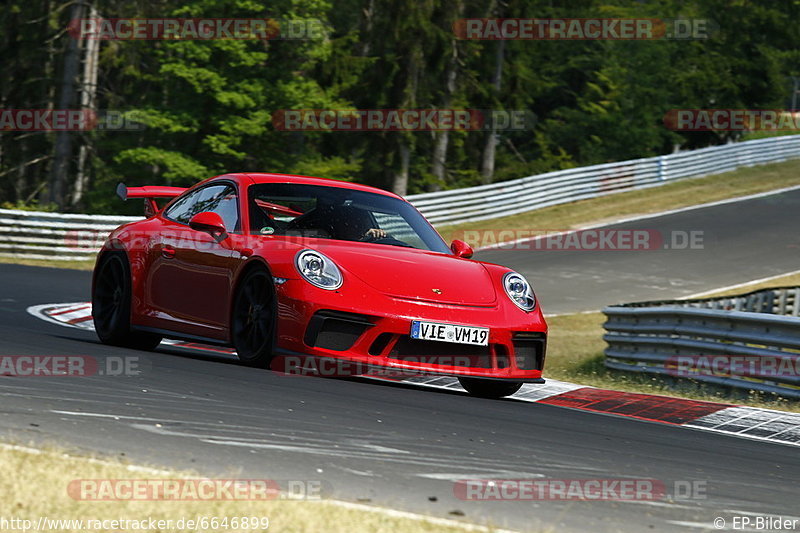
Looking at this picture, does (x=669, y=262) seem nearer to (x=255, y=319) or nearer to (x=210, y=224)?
(x=210, y=224)

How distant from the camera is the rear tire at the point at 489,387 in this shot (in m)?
8.74

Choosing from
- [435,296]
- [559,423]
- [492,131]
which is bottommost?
[559,423]

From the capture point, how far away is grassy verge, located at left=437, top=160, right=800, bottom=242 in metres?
29.6

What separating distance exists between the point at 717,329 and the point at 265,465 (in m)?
7.28

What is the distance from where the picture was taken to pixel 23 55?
45000 mm

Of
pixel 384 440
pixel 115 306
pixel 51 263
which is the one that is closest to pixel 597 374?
pixel 115 306

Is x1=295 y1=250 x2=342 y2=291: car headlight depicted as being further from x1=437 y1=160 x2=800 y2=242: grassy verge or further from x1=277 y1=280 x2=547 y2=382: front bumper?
x1=437 y1=160 x2=800 y2=242: grassy verge

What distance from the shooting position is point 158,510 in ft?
13.8

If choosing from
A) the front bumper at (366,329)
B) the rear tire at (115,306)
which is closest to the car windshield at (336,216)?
the front bumper at (366,329)

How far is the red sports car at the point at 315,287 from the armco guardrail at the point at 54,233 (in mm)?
14292

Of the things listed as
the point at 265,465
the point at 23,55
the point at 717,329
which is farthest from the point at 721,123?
the point at 265,465

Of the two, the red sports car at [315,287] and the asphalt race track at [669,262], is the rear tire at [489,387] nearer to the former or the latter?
the red sports car at [315,287]

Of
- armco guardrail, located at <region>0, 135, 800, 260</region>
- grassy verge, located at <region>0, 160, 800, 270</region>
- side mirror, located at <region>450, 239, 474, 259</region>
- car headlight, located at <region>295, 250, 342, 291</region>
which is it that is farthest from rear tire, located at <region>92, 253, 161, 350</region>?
grassy verge, located at <region>0, 160, 800, 270</region>

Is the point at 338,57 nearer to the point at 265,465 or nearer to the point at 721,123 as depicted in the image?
the point at 721,123
